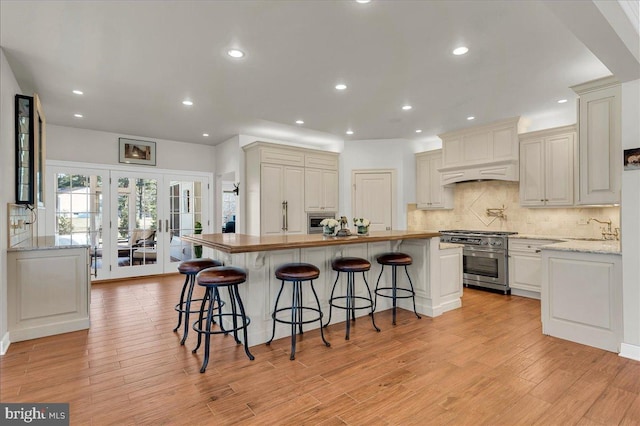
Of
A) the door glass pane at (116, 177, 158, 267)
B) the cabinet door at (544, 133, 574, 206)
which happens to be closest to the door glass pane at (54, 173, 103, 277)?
the door glass pane at (116, 177, 158, 267)

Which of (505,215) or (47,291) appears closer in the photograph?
(47,291)

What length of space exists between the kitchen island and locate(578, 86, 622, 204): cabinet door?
61.2 inches

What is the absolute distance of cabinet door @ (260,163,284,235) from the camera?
571cm

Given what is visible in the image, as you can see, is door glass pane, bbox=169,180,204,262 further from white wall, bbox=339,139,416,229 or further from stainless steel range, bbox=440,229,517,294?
stainless steel range, bbox=440,229,517,294

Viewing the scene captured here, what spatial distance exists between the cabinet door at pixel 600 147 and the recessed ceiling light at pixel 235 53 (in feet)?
11.2

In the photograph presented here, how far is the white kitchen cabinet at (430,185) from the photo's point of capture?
6.17 metres

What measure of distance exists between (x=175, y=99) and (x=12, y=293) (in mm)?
2701

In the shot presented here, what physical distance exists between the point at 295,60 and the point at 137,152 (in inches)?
176

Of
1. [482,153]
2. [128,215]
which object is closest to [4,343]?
[128,215]

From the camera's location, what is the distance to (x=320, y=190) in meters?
6.48

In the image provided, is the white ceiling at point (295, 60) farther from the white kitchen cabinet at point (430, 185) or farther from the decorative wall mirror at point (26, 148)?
the white kitchen cabinet at point (430, 185)

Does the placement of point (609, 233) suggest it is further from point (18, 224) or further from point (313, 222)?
point (18, 224)

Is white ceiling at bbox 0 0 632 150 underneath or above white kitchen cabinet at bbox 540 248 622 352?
above

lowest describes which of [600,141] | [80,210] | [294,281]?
[294,281]
